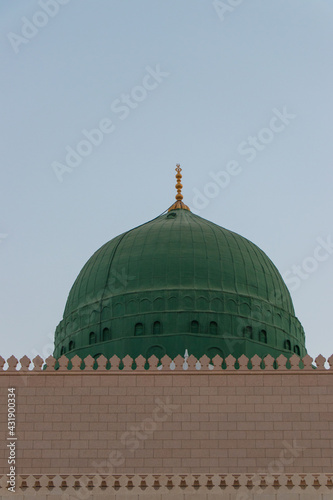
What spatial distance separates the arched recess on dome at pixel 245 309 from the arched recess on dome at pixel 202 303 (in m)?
0.94

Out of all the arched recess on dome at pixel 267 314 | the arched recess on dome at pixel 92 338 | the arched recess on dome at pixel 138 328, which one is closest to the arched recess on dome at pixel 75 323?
the arched recess on dome at pixel 92 338

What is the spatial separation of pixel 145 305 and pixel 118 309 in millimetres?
757

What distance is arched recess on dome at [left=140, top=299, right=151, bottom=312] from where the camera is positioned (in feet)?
74.8

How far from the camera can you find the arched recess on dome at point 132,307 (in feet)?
75.2

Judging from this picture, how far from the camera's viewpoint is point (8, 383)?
57.5 ft

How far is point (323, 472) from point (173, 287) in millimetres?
7600

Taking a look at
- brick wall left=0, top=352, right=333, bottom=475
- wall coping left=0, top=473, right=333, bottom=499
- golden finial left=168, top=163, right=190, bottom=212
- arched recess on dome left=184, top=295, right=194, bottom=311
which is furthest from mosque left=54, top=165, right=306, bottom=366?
wall coping left=0, top=473, right=333, bottom=499

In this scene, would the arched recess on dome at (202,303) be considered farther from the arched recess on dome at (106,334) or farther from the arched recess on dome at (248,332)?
the arched recess on dome at (106,334)

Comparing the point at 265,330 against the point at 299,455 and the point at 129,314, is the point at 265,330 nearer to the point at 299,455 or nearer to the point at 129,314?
the point at 129,314

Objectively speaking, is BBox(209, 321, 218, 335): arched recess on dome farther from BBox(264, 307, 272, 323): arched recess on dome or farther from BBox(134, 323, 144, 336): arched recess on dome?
BBox(134, 323, 144, 336): arched recess on dome

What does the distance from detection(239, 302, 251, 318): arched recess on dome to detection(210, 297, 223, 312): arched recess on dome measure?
556 mm

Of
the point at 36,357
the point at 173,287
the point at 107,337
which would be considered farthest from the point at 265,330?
the point at 36,357

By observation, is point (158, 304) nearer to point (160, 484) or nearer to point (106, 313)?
point (106, 313)

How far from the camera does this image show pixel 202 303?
22844mm
